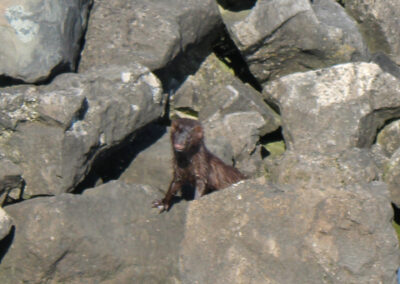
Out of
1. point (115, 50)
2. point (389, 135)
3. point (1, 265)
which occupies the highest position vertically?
point (115, 50)

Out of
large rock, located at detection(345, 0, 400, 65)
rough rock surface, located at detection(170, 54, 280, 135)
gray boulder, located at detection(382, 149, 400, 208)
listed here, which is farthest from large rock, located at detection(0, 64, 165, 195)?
large rock, located at detection(345, 0, 400, 65)

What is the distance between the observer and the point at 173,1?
8.52 m

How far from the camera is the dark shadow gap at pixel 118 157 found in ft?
24.0

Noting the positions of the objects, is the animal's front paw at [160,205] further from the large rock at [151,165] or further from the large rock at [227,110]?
the large rock at [227,110]

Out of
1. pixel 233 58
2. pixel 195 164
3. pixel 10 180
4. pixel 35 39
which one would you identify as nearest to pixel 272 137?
pixel 233 58

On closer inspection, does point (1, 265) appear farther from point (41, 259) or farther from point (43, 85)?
point (43, 85)

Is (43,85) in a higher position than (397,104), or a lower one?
higher

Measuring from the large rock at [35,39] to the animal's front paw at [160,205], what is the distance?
58.6 inches

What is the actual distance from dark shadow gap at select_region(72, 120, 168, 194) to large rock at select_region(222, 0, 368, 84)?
63.1 inches

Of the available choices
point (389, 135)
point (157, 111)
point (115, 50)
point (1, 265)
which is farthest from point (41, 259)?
point (389, 135)

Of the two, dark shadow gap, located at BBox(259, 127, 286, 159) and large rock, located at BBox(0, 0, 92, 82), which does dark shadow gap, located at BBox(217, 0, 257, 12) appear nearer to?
dark shadow gap, located at BBox(259, 127, 286, 159)

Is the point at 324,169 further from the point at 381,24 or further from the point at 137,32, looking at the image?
the point at 381,24

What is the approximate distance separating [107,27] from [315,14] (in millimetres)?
2281

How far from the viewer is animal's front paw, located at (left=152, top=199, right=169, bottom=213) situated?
689 cm
